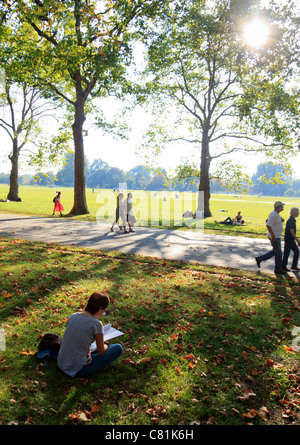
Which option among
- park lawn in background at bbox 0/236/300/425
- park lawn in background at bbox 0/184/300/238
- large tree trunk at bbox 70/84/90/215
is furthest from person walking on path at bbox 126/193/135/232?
large tree trunk at bbox 70/84/90/215

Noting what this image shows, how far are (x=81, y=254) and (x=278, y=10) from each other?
1010 centimetres

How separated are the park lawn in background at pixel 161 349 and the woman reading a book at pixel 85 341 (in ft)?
0.52

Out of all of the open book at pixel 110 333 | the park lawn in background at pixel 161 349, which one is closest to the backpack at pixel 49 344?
the park lawn in background at pixel 161 349

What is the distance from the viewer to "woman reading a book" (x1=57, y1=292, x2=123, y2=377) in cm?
336

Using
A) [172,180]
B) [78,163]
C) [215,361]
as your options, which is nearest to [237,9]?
[215,361]

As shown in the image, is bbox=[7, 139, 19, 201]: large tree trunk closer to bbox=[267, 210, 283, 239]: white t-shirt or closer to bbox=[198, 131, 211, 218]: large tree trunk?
bbox=[198, 131, 211, 218]: large tree trunk

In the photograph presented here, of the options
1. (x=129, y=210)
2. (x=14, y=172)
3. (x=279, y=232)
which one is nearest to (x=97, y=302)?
(x=279, y=232)

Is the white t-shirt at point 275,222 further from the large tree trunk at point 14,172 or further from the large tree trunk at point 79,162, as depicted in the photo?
the large tree trunk at point 14,172

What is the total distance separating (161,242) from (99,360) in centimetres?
894

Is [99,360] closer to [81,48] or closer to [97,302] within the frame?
[97,302]

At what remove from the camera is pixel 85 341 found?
338 centimetres

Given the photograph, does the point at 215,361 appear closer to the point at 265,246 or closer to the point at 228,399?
the point at 228,399

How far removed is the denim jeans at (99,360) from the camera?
11.6 feet

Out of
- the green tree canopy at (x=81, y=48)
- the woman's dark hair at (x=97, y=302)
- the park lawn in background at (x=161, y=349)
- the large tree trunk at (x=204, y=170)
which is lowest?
the park lawn in background at (x=161, y=349)
